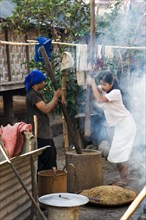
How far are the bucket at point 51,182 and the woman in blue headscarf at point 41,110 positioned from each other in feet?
1.67

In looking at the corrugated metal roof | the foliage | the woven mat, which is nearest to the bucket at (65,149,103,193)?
the woven mat

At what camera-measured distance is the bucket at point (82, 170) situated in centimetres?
722

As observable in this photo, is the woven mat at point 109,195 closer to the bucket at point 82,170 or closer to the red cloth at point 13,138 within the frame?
the bucket at point 82,170

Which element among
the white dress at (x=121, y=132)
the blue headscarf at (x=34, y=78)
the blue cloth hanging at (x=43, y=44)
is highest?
the blue cloth hanging at (x=43, y=44)

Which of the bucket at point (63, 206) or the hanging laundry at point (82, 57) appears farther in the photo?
the hanging laundry at point (82, 57)

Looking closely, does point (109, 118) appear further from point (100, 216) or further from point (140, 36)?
point (140, 36)

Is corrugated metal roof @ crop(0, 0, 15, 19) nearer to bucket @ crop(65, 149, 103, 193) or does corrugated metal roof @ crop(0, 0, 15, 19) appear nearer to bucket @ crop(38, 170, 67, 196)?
bucket @ crop(65, 149, 103, 193)

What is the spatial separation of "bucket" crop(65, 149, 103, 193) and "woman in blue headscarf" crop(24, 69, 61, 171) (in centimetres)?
35

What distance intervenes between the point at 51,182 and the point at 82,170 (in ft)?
3.23

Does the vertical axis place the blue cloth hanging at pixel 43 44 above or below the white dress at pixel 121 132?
above

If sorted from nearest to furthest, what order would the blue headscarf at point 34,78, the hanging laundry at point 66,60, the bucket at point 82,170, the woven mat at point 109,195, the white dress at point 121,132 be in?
1. the woven mat at point 109,195
2. the blue headscarf at point 34,78
3. the bucket at point 82,170
4. the hanging laundry at point 66,60
5. the white dress at point 121,132

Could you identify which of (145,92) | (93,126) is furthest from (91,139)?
(145,92)

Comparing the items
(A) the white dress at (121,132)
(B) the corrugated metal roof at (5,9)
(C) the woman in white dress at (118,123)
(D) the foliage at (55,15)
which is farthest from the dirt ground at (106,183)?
(B) the corrugated metal roof at (5,9)

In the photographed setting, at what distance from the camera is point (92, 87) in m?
7.51
